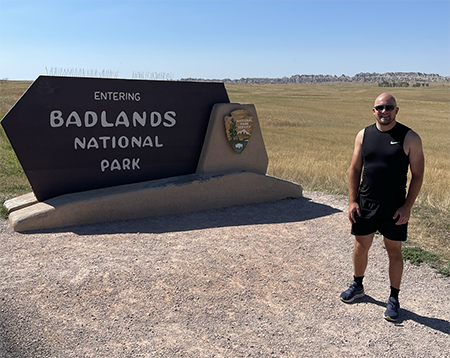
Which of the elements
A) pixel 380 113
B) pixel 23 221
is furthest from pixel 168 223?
pixel 380 113

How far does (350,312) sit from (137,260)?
2471mm

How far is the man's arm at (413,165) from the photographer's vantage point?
3979mm

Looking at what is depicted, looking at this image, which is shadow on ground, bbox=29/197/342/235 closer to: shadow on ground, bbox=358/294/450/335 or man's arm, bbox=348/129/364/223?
man's arm, bbox=348/129/364/223

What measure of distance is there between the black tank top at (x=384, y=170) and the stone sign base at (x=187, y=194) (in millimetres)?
3572

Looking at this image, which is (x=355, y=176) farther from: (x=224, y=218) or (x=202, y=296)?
(x=224, y=218)

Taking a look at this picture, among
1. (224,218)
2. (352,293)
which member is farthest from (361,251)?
(224,218)

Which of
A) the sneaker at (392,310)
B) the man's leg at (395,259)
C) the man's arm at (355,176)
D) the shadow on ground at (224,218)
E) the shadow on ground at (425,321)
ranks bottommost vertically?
the shadow on ground at (425,321)

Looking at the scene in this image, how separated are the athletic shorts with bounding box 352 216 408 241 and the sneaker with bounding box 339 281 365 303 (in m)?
0.63

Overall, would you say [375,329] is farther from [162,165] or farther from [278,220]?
[162,165]

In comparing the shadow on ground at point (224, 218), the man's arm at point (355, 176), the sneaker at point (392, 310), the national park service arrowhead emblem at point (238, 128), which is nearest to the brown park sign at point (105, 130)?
the national park service arrowhead emblem at point (238, 128)

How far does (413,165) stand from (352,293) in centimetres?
147

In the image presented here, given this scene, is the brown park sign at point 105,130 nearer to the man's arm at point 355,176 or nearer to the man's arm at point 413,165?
the man's arm at point 355,176

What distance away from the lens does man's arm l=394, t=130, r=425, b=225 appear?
3.98m

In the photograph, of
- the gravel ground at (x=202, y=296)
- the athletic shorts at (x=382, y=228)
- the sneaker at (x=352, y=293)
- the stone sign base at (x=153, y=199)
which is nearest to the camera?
the gravel ground at (x=202, y=296)
